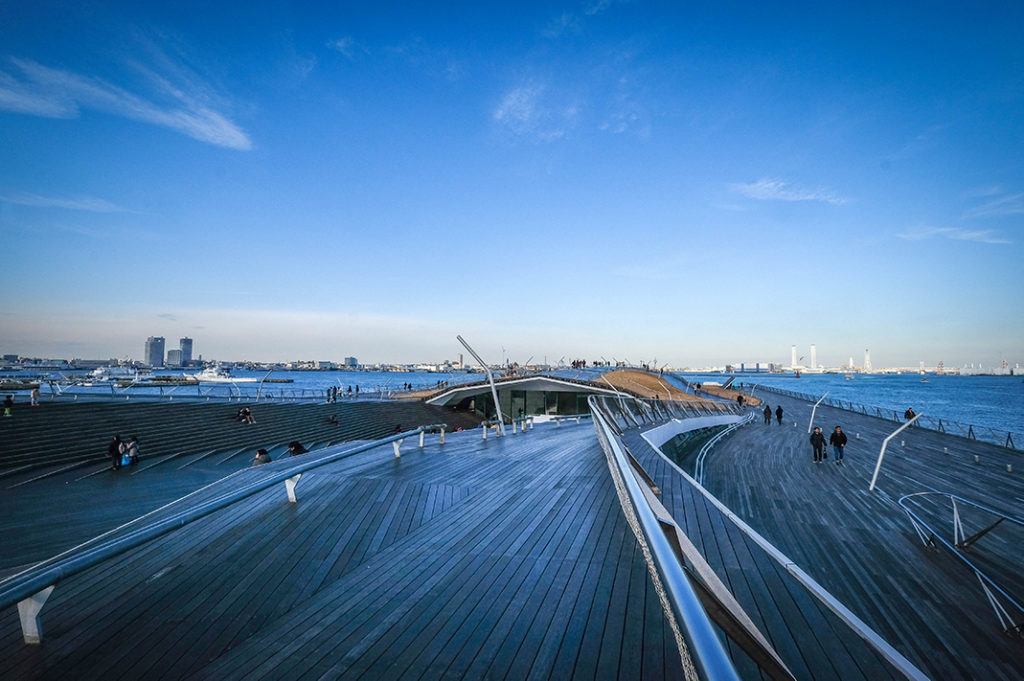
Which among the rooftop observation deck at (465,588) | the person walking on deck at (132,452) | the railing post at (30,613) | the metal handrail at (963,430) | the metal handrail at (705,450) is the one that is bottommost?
the metal handrail at (963,430)

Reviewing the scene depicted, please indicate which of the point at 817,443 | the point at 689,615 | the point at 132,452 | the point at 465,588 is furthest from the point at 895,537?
the point at 132,452

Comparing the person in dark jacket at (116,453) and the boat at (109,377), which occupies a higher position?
the boat at (109,377)

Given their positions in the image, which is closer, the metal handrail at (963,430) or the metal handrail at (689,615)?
the metal handrail at (689,615)

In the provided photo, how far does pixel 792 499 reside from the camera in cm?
959

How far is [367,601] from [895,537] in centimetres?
829

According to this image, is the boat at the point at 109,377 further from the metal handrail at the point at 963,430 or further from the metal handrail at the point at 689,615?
the metal handrail at the point at 963,430

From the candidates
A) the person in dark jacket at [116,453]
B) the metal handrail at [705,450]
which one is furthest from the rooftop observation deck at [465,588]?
the person in dark jacket at [116,453]

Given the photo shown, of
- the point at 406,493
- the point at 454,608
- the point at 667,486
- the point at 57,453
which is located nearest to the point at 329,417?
the point at 57,453

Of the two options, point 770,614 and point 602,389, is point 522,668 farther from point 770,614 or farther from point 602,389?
point 602,389

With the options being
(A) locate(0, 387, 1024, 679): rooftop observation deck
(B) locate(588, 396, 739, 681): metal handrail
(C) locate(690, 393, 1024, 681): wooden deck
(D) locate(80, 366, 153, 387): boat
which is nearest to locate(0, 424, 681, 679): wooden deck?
(A) locate(0, 387, 1024, 679): rooftop observation deck

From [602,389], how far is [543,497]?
30819 mm

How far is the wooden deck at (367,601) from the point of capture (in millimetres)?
2404

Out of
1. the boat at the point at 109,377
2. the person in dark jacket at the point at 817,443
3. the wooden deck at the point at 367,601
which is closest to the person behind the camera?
the wooden deck at the point at 367,601

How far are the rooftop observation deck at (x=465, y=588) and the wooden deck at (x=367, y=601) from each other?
0.6 inches
